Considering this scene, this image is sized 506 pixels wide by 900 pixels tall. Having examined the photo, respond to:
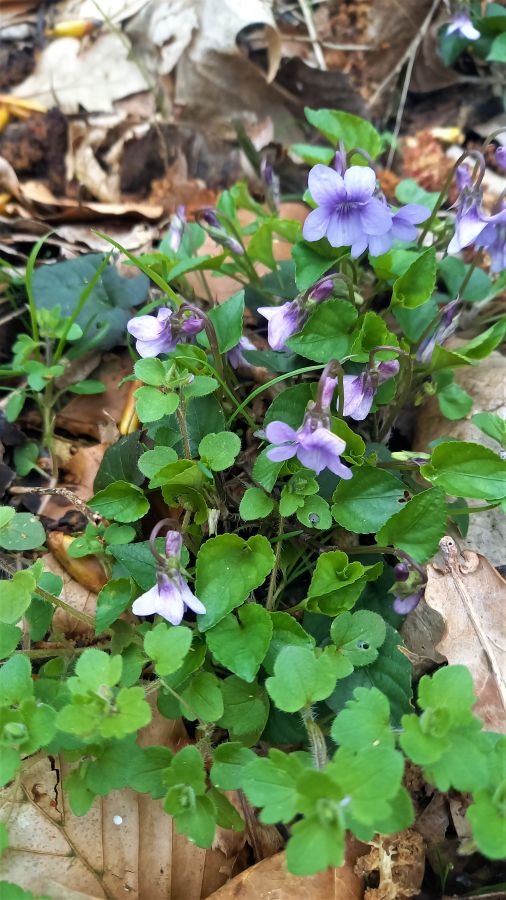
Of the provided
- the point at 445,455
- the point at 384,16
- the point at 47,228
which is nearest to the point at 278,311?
the point at 445,455

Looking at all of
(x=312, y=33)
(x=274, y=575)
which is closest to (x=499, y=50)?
(x=312, y=33)

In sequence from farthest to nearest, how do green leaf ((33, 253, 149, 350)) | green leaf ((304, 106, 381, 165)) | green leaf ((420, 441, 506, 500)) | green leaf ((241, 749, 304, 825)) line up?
green leaf ((33, 253, 149, 350)) < green leaf ((304, 106, 381, 165)) < green leaf ((420, 441, 506, 500)) < green leaf ((241, 749, 304, 825))

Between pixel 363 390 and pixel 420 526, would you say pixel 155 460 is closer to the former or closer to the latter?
pixel 363 390

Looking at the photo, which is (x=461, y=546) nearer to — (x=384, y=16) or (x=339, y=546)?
(x=339, y=546)

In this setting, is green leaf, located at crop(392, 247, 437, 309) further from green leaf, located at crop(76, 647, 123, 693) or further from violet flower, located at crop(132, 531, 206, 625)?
A: green leaf, located at crop(76, 647, 123, 693)

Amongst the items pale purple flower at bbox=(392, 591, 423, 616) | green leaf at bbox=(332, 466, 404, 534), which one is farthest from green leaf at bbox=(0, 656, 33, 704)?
pale purple flower at bbox=(392, 591, 423, 616)

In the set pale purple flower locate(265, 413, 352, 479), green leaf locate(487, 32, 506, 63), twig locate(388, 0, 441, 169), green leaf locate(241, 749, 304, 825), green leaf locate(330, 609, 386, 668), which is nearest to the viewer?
green leaf locate(241, 749, 304, 825)
